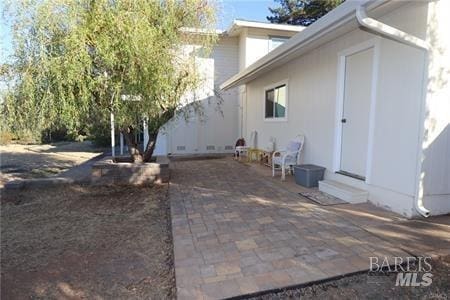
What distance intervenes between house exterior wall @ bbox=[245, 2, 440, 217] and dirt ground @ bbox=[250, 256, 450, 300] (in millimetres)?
1485

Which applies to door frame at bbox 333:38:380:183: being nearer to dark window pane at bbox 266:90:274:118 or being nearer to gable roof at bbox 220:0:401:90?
gable roof at bbox 220:0:401:90

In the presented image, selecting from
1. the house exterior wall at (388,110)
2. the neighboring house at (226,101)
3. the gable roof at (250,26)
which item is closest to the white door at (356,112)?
the house exterior wall at (388,110)

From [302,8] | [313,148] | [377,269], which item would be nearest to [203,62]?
[313,148]

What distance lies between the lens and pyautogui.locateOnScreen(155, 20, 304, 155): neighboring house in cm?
1062

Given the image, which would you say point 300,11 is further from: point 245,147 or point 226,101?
point 245,147

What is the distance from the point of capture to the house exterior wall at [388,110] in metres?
3.48

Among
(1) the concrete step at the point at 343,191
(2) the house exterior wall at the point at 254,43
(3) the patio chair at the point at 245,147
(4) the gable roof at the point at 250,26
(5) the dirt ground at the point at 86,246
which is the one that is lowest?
(5) the dirt ground at the point at 86,246

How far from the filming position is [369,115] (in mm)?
4293

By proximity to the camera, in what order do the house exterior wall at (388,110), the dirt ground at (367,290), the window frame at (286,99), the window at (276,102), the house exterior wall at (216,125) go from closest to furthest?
1. the dirt ground at (367,290)
2. the house exterior wall at (388,110)
3. the window frame at (286,99)
4. the window at (276,102)
5. the house exterior wall at (216,125)

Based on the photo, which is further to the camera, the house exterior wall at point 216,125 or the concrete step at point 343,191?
the house exterior wall at point 216,125

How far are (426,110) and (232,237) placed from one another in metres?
2.64

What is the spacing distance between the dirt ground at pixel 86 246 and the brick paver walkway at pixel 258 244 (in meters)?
0.23

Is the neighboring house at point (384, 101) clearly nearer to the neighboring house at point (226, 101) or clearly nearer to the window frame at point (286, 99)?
the window frame at point (286, 99)

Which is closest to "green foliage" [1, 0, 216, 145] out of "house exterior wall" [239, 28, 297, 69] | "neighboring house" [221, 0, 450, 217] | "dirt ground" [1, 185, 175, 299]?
"dirt ground" [1, 185, 175, 299]
